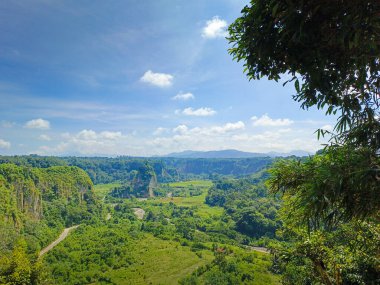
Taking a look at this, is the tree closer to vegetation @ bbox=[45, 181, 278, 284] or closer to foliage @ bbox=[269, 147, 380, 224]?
foliage @ bbox=[269, 147, 380, 224]

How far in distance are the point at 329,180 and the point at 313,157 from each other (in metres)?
1.51

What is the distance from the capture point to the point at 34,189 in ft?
217

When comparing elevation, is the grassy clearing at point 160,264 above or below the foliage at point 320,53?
below

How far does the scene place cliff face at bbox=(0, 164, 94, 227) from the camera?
56.6 meters

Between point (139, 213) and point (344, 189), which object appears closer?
point (344, 189)

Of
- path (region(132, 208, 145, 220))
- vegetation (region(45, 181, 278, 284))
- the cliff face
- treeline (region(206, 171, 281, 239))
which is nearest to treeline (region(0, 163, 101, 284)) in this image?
the cliff face

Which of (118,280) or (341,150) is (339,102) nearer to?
(341,150)

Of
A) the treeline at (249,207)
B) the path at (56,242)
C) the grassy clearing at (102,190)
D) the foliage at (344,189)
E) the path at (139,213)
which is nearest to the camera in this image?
the foliage at (344,189)

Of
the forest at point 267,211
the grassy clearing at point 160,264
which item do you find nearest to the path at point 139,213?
the forest at point 267,211

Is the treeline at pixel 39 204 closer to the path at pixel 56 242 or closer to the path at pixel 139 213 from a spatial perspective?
the path at pixel 56 242

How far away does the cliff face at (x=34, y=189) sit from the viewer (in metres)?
56.6

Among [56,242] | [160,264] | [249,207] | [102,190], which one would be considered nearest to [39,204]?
[56,242]

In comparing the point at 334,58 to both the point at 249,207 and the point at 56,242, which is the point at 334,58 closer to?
the point at 56,242

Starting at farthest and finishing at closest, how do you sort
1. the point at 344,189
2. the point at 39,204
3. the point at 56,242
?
the point at 39,204
the point at 56,242
the point at 344,189
